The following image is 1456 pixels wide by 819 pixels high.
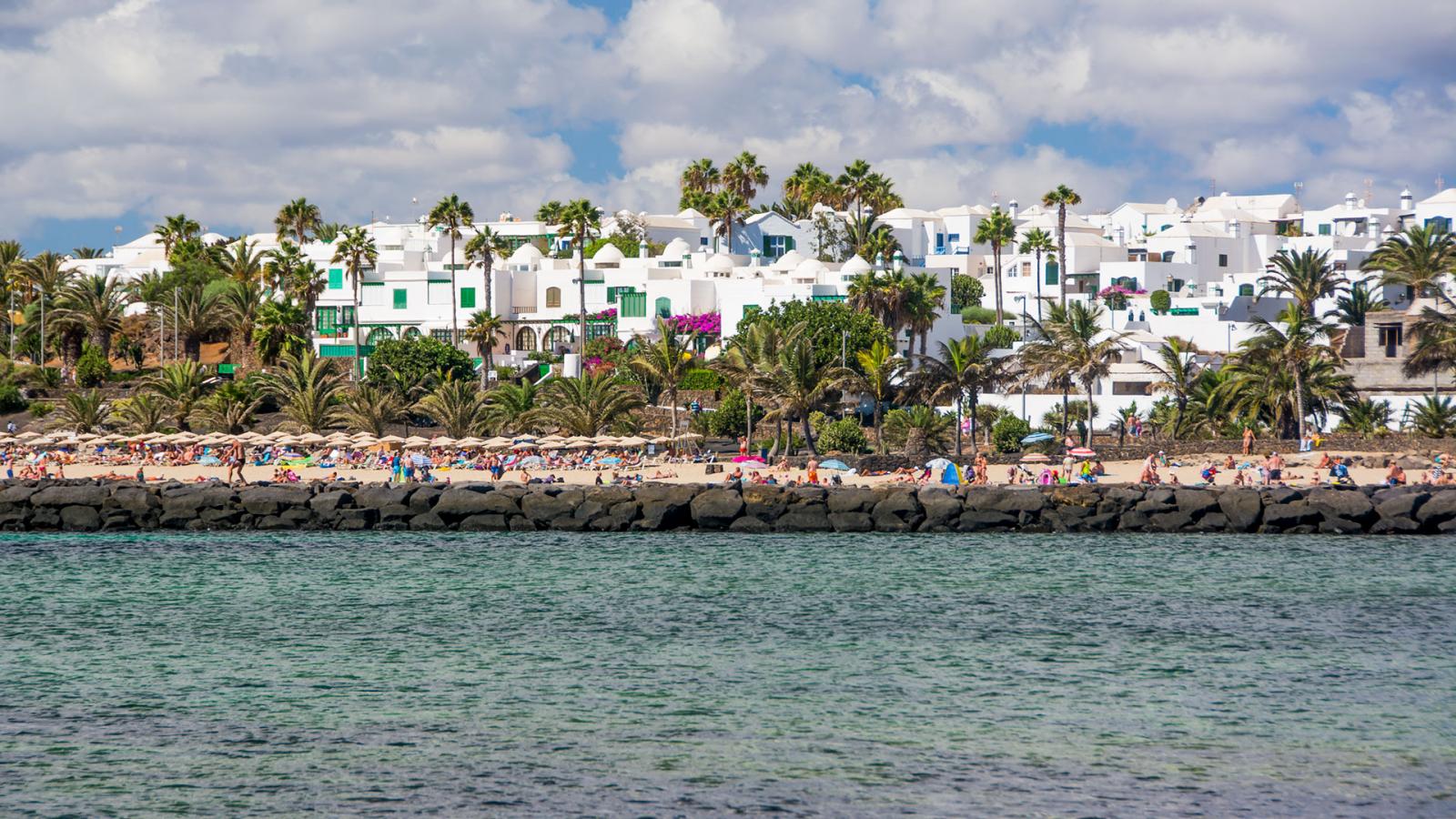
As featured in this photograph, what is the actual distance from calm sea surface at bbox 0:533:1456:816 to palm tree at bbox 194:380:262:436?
83.6 ft

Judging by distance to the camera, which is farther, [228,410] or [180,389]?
[180,389]

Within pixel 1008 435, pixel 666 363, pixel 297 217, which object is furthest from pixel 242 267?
pixel 1008 435

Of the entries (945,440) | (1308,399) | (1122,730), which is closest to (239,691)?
(1122,730)

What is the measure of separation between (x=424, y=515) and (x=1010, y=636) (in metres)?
19.0

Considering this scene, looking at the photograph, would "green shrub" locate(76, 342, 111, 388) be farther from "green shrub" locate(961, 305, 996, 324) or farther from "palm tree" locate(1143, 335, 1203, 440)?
"palm tree" locate(1143, 335, 1203, 440)

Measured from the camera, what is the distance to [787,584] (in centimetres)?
2983

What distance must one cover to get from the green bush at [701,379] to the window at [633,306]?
1572 centimetres

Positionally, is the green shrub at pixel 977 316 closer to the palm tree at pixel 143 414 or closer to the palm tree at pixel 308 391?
the palm tree at pixel 308 391

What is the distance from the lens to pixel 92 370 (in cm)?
7262

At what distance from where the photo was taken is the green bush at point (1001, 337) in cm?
7288

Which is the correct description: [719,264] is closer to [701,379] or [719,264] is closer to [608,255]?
[608,255]

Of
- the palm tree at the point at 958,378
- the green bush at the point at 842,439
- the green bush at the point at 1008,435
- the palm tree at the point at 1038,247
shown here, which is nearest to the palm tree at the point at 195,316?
the green bush at the point at 842,439

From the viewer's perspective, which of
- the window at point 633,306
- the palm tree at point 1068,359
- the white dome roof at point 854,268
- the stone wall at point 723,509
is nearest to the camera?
the stone wall at point 723,509

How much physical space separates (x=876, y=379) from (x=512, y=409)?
13559 mm
